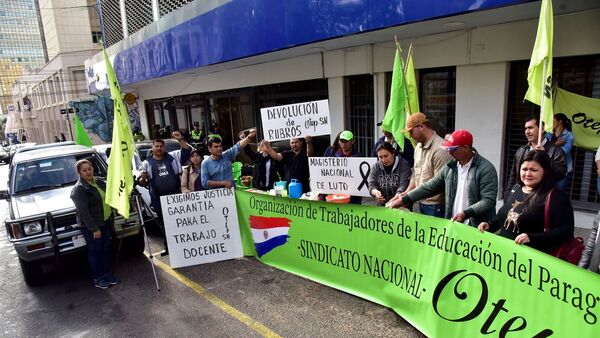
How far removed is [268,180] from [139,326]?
2.93 metres

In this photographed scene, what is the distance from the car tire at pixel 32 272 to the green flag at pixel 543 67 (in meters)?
6.33

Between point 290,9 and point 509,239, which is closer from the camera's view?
point 509,239

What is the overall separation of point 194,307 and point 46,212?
8.08ft

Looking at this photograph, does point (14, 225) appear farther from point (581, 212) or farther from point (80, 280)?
point (581, 212)

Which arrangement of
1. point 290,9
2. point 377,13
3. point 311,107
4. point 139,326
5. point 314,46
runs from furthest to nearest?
point 314,46 < point 290,9 < point 377,13 < point 311,107 < point 139,326

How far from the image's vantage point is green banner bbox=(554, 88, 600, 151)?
5.25 m

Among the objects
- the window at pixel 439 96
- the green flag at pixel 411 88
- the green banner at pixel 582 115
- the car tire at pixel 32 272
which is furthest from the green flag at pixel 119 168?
the green banner at pixel 582 115

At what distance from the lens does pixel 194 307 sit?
14.4 feet

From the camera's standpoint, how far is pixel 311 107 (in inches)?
201

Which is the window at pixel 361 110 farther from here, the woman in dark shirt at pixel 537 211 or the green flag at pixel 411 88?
the woman in dark shirt at pixel 537 211

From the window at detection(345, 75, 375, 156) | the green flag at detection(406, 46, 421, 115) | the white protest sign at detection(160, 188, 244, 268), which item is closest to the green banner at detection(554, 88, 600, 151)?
the green flag at detection(406, 46, 421, 115)

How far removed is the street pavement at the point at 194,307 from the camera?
3.86 meters

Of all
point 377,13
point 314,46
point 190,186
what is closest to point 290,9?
point 314,46

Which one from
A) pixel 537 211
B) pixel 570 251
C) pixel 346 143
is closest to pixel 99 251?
pixel 346 143
